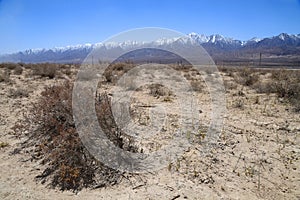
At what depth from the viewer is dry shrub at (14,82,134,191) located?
3.82 m

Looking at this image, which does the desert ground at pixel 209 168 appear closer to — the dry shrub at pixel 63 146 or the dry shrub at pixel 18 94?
the dry shrub at pixel 63 146

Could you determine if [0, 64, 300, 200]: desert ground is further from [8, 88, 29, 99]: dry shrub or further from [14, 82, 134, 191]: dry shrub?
[8, 88, 29, 99]: dry shrub

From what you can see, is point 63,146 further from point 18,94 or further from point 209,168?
point 18,94

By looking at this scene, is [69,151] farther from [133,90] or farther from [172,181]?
[133,90]

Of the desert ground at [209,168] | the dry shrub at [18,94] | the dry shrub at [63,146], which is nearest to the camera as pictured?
the desert ground at [209,168]

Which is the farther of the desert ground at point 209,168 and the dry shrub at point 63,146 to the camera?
the dry shrub at point 63,146

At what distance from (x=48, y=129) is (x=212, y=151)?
3494mm

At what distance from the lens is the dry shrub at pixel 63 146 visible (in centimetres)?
382

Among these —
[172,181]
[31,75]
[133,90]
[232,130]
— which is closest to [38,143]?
[172,181]

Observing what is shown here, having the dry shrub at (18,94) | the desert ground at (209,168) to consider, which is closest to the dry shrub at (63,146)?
the desert ground at (209,168)

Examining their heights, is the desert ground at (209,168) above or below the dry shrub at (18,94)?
below

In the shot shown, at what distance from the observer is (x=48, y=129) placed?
17.5ft

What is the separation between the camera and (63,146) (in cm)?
434

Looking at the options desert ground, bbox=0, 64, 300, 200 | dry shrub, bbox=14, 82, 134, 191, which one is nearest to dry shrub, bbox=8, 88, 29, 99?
desert ground, bbox=0, 64, 300, 200
